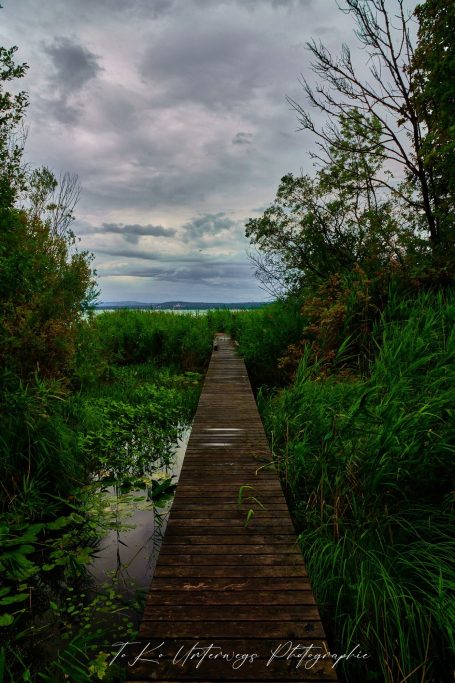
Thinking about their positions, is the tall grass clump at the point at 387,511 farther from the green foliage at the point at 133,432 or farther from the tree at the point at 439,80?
the tree at the point at 439,80

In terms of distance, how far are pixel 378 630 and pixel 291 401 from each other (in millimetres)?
2744

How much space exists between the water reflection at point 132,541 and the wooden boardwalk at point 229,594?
0.70 metres

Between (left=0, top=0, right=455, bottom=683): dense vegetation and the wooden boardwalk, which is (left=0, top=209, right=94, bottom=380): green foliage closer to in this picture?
(left=0, top=0, right=455, bottom=683): dense vegetation

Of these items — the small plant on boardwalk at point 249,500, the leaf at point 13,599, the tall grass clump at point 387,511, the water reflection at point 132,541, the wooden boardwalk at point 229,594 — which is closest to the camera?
the wooden boardwalk at point 229,594

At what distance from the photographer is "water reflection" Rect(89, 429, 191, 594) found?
318 centimetres

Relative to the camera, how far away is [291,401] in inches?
186

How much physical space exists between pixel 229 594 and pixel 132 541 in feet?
6.35

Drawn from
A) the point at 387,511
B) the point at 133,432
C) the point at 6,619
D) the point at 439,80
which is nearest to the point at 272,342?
the point at 133,432

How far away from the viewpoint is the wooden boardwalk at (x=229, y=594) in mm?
1620

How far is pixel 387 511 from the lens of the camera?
288 centimetres

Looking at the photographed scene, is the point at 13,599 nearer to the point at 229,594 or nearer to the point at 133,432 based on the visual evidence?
the point at 229,594

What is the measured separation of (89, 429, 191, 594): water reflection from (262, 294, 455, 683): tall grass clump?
4.56ft

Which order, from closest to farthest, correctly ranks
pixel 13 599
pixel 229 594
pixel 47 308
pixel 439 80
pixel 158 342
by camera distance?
pixel 229 594 → pixel 13 599 → pixel 439 80 → pixel 47 308 → pixel 158 342

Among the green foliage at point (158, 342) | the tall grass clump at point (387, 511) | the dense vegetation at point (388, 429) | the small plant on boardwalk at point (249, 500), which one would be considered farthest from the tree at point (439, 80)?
the green foliage at point (158, 342)
